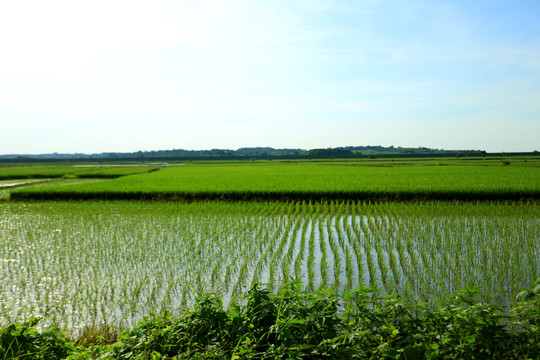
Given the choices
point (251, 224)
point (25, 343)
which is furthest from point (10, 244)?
point (25, 343)

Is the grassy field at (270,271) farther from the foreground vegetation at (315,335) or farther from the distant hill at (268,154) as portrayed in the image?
the distant hill at (268,154)

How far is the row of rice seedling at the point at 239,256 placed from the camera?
4762 millimetres

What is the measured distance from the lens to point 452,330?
2332 mm

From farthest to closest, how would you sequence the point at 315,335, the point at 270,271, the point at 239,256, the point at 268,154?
the point at 268,154 < the point at 239,256 < the point at 270,271 < the point at 315,335

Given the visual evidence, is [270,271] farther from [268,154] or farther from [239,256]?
[268,154]

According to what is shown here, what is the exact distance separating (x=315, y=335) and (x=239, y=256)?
419cm

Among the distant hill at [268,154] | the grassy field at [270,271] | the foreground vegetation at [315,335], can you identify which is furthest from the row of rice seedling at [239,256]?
the distant hill at [268,154]

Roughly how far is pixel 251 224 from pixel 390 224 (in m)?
4.10

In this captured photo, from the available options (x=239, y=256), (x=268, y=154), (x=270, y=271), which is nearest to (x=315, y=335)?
(x=270, y=271)

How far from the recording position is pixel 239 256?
6.65 m

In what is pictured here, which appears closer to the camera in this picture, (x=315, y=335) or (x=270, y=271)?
(x=315, y=335)

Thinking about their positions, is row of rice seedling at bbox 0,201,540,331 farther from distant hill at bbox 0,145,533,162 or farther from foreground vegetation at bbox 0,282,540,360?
distant hill at bbox 0,145,533,162

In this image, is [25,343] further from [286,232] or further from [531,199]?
[531,199]

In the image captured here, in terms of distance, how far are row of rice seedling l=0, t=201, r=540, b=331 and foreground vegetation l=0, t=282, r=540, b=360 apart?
0.51 meters
